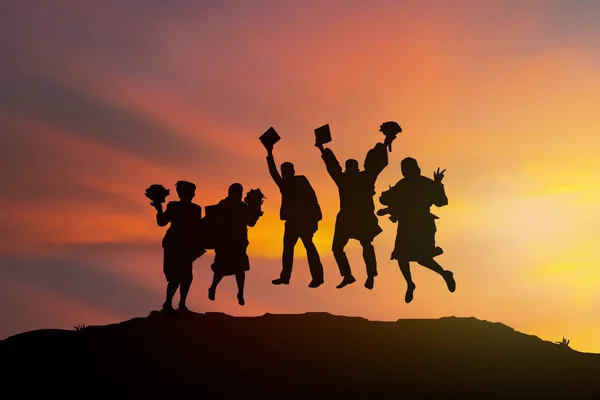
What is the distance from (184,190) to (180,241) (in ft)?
Answer: 3.81

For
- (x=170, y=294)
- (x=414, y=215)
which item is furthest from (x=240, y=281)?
(x=414, y=215)

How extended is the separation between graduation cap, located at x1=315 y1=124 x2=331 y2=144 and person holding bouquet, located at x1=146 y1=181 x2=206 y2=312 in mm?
2991

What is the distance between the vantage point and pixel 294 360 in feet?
54.6

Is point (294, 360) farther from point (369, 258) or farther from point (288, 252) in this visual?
point (369, 258)

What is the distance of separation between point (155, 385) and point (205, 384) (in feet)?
3.01

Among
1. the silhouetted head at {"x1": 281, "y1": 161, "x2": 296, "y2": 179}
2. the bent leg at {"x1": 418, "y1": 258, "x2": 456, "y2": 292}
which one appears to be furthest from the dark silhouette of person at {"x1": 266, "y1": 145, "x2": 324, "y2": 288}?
the bent leg at {"x1": 418, "y1": 258, "x2": 456, "y2": 292}

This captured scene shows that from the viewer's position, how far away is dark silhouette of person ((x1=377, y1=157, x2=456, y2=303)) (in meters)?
18.8

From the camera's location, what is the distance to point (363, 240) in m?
19.1

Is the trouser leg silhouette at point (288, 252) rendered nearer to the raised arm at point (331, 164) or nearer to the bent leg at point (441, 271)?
the raised arm at point (331, 164)

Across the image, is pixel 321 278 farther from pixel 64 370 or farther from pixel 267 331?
pixel 64 370

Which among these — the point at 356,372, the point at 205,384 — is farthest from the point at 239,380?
the point at 356,372

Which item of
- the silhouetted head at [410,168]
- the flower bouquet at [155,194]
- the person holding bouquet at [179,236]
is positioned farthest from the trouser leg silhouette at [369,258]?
the flower bouquet at [155,194]

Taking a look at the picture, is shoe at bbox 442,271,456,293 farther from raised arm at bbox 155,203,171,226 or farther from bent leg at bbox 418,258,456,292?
raised arm at bbox 155,203,171,226

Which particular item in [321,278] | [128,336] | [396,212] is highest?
[396,212]
